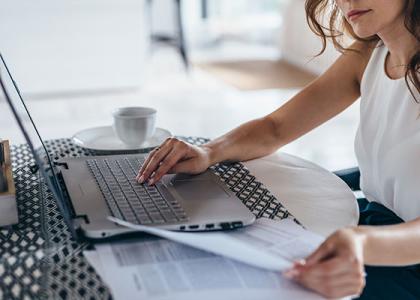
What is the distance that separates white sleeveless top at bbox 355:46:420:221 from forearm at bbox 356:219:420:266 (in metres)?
0.24

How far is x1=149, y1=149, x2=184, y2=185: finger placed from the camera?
1.13 meters

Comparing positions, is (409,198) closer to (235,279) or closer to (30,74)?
(235,279)

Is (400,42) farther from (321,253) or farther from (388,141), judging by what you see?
(321,253)

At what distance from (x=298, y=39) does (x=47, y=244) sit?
209 inches

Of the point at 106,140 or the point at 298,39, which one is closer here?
the point at 106,140

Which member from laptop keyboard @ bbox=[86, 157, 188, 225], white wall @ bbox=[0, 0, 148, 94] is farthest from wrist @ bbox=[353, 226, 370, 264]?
white wall @ bbox=[0, 0, 148, 94]

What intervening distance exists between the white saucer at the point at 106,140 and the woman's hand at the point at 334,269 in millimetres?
641

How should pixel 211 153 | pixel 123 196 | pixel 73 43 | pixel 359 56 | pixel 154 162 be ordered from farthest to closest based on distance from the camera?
pixel 73 43, pixel 359 56, pixel 211 153, pixel 154 162, pixel 123 196

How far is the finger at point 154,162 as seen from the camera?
113 centimetres

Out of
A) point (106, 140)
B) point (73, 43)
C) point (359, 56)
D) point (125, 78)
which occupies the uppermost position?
point (359, 56)

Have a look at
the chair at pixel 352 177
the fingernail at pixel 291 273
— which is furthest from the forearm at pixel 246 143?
the fingernail at pixel 291 273

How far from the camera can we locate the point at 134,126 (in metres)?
1.34

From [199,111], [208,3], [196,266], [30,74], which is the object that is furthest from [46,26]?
[196,266]

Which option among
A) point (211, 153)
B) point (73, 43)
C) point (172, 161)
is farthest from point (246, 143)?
point (73, 43)
